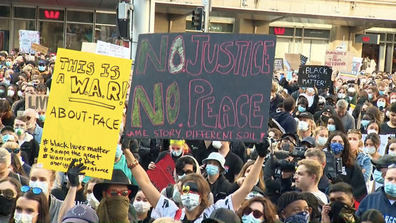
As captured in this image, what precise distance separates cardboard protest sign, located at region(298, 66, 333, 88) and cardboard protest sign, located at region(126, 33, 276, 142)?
10.5m

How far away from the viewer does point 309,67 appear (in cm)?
1747

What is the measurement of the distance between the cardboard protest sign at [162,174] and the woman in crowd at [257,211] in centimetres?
205

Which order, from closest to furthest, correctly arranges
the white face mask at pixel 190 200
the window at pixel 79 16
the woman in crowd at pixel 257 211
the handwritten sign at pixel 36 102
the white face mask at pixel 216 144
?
1. the woman in crowd at pixel 257 211
2. the white face mask at pixel 190 200
3. the white face mask at pixel 216 144
4. the handwritten sign at pixel 36 102
5. the window at pixel 79 16

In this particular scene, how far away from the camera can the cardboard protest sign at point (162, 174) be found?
8.06 metres

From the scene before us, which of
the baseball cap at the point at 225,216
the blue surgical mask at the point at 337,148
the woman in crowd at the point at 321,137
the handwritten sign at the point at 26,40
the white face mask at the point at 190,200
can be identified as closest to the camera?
the baseball cap at the point at 225,216

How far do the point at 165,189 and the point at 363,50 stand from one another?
41.5 m

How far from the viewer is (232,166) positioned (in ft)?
30.3

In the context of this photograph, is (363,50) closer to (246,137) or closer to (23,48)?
(23,48)

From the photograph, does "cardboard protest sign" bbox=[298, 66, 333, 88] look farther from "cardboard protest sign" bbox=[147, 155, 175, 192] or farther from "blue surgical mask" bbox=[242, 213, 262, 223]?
"blue surgical mask" bbox=[242, 213, 262, 223]

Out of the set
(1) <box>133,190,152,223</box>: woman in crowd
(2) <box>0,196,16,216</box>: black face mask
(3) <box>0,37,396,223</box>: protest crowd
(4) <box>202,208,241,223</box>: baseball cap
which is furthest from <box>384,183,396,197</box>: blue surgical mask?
(2) <box>0,196,16,216</box>: black face mask

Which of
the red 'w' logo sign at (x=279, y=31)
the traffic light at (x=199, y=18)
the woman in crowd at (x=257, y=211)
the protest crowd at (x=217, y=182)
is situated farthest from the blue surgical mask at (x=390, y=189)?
the red 'w' logo sign at (x=279, y=31)

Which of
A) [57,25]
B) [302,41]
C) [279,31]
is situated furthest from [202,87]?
[302,41]

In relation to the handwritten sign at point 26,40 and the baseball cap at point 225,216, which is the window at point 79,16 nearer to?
the handwritten sign at point 26,40

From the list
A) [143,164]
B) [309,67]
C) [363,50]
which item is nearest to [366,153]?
[143,164]
